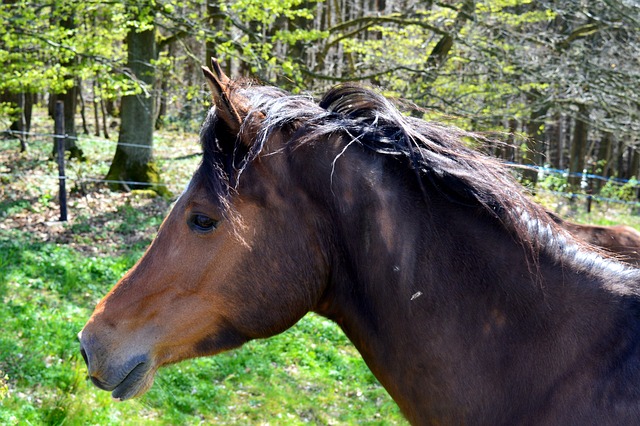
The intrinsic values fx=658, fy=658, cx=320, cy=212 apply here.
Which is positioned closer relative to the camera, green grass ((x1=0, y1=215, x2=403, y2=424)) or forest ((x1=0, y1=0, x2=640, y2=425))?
green grass ((x1=0, y1=215, x2=403, y2=424))

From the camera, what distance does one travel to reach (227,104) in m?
2.24

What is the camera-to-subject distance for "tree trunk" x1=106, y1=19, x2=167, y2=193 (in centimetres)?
1254

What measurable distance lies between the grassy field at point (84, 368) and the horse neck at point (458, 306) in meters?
2.53

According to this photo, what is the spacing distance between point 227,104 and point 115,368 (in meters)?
0.99

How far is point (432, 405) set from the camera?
2139 mm

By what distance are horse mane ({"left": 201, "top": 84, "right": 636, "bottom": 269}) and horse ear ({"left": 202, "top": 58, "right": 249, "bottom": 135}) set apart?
0.04 metres

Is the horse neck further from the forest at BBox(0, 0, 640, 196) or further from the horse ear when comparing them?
the forest at BBox(0, 0, 640, 196)

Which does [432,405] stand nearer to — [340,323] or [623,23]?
[340,323]

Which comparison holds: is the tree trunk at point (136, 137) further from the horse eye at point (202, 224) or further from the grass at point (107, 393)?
the horse eye at point (202, 224)

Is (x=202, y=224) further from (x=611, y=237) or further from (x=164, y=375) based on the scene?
(x=164, y=375)

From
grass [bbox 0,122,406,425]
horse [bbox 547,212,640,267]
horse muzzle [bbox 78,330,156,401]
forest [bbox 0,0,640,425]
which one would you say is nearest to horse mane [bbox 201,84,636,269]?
forest [bbox 0,0,640,425]

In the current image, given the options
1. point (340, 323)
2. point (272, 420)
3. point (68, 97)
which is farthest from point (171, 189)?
point (340, 323)

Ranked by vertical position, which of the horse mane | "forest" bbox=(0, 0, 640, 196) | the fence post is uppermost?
"forest" bbox=(0, 0, 640, 196)

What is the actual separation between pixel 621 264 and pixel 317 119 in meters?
1.17
